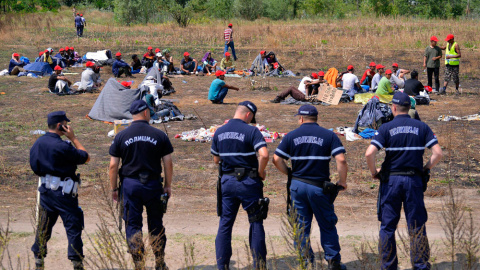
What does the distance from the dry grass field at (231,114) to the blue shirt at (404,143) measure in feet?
3.36

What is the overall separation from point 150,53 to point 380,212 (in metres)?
16.8

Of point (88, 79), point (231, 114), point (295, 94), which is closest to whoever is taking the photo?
point (231, 114)

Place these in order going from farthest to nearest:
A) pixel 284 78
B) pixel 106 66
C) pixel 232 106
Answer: pixel 106 66
pixel 284 78
pixel 232 106

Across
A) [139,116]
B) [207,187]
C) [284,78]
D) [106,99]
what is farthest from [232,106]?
[139,116]

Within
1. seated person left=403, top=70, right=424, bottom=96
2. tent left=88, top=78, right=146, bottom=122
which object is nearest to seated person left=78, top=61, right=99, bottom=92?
tent left=88, top=78, right=146, bottom=122

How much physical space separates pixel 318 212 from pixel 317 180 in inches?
12.4

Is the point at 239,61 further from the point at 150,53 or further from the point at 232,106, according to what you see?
the point at 232,106

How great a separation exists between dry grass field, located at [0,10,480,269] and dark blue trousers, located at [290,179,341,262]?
34 centimetres

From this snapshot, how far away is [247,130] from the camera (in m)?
5.29

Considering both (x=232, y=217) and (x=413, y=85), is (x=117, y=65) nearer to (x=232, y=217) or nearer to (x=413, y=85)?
(x=413, y=85)

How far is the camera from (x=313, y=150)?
5195mm

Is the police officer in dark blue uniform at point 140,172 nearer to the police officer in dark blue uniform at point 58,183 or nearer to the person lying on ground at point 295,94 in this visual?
the police officer in dark blue uniform at point 58,183

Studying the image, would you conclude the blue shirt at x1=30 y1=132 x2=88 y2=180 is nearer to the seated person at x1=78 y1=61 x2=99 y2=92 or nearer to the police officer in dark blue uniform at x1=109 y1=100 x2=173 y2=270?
the police officer in dark blue uniform at x1=109 y1=100 x2=173 y2=270

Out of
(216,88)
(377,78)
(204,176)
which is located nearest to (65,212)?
(204,176)
